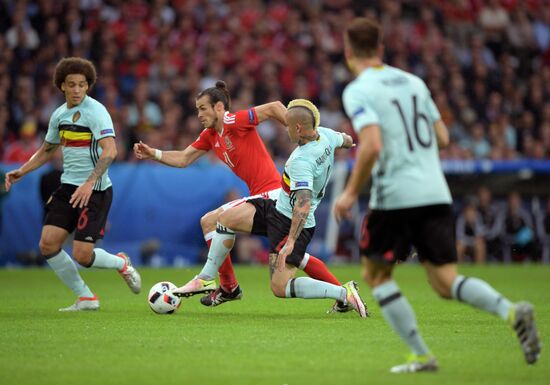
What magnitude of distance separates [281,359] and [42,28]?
57.4 feet

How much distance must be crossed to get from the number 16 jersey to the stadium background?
1408 cm

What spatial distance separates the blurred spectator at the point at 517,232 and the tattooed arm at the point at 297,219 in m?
13.1

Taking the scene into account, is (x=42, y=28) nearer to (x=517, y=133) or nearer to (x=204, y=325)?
(x=517, y=133)

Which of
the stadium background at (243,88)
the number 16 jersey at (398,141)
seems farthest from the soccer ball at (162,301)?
the stadium background at (243,88)

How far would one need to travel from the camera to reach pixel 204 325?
32.5ft

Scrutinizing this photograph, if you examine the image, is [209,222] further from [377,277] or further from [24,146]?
[24,146]

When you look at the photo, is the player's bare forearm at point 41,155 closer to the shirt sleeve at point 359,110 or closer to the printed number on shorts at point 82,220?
the printed number on shorts at point 82,220

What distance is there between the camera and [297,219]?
1011 centimetres

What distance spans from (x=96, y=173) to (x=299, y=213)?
2.29m

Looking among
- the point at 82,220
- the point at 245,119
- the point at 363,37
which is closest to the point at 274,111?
the point at 245,119

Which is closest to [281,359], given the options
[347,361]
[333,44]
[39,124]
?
[347,361]

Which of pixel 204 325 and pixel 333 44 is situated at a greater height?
pixel 333 44

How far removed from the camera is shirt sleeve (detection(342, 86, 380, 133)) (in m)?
6.79

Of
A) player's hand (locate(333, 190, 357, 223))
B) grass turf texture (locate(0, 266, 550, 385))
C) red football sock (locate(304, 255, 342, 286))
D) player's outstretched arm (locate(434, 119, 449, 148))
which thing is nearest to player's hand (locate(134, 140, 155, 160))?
grass turf texture (locate(0, 266, 550, 385))
